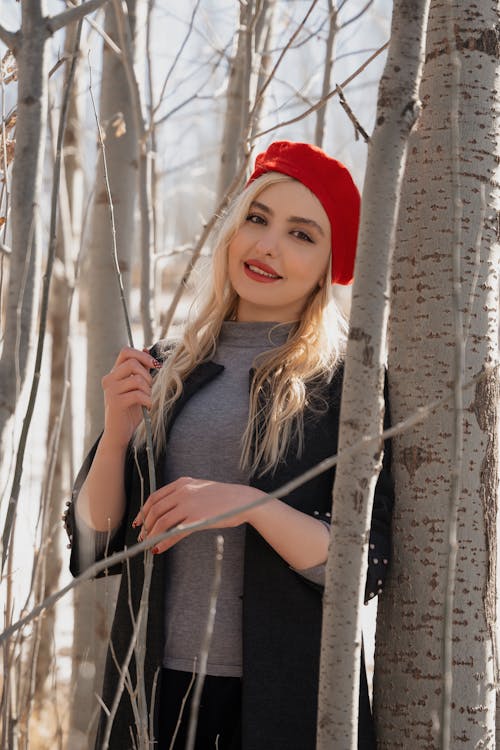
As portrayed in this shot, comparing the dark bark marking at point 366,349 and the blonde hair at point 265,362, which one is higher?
the blonde hair at point 265,362

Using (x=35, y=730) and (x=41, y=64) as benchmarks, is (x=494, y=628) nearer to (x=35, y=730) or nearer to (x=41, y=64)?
(x=41, y=64)

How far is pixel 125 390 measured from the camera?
5.46 ft

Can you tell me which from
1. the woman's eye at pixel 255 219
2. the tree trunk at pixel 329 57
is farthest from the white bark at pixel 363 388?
the tree trunk at pixel 329 57


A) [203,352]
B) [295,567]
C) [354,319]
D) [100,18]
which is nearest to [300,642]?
[295,567]

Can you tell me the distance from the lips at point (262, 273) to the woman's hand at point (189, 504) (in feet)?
1.68

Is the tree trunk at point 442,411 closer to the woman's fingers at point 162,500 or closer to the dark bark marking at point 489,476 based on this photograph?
the dark bark marking at point 489,476

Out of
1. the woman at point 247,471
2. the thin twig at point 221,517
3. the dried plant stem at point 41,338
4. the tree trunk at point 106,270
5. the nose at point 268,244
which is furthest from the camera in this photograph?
the tree trunk at point 106,270

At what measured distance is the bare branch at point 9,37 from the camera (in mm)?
1371

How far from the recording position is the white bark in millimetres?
1063

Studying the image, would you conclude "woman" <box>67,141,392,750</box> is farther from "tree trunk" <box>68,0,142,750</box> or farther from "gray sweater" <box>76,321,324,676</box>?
"tree trunk" <box>68,0,142,750</box>

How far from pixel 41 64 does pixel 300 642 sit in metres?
1.07

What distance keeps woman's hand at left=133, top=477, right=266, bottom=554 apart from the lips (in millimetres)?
512

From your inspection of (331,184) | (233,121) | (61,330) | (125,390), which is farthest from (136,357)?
(61,330)

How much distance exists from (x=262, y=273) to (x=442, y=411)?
0.54m
